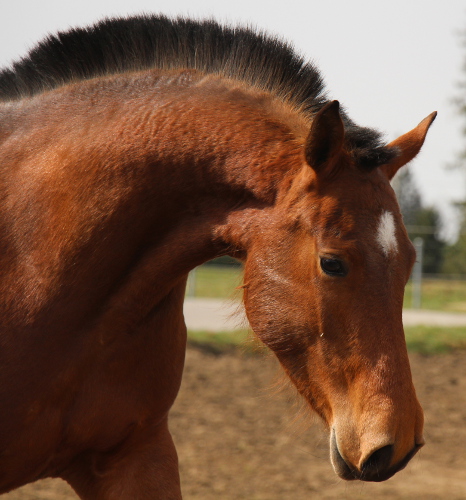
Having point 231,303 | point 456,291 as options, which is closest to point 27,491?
point 231,303

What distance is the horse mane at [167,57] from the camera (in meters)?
2.96

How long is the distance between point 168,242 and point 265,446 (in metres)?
4.05

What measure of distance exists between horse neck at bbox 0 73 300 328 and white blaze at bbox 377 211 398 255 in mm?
431

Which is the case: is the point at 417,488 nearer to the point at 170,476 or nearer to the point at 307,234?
the point at 170,476

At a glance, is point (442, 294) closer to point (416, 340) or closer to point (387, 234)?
point (416, 340)

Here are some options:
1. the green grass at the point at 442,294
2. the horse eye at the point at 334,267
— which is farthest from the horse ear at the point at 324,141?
the green grass at the point at 442,294

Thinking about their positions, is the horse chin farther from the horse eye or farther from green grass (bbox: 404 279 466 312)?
green grass (bbox: 404 279 466 312)

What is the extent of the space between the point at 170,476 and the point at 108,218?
1.12 metres

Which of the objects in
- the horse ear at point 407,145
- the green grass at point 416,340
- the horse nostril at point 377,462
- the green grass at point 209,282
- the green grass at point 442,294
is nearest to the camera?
the horse nostril at point 377,462

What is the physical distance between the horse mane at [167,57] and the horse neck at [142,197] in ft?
0.60

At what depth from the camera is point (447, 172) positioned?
27766 millimetres

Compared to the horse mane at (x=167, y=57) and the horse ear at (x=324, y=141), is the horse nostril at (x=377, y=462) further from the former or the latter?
the horse mane at (x=167, y=57)

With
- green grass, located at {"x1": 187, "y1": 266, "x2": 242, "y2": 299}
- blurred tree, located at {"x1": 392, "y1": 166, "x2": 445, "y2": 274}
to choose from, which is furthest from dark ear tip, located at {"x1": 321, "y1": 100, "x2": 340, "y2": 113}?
green grass, located at {"x1": 187, "y1": 266, "x2": 242, "y2": 299}

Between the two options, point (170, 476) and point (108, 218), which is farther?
point (170, 476)
